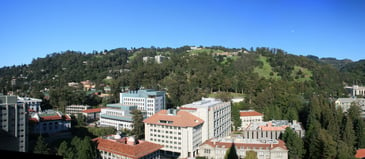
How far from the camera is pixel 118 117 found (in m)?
28.0

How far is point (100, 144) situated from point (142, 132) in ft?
20.4

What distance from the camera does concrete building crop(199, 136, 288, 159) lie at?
773 inches

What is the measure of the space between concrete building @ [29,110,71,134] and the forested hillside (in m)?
7.87

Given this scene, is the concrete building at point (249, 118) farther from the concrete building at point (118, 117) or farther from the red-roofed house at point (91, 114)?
the red-roofed house at point (91, 114)

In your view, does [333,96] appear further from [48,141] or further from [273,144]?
[48,141]

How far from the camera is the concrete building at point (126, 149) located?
17.5 meters

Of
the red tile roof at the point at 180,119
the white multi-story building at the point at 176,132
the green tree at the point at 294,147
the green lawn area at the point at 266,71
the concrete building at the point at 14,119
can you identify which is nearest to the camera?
the concrete building at the point at 14,119

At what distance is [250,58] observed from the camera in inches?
2168

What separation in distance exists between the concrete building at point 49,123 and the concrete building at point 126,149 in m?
6.93

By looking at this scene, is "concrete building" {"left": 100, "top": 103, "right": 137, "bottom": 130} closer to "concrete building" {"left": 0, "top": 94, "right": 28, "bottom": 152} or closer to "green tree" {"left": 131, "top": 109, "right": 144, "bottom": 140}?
"green tree" {"left": 131, "top": 109, "right": 144, "bottom": 140}

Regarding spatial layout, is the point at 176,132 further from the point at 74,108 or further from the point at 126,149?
the point at 74,108

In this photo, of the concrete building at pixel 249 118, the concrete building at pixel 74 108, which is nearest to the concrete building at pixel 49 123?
the concrete building at pixel 74 108

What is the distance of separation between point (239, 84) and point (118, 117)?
722 inches

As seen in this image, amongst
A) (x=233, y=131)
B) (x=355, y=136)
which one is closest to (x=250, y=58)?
(x=233, y=131)
